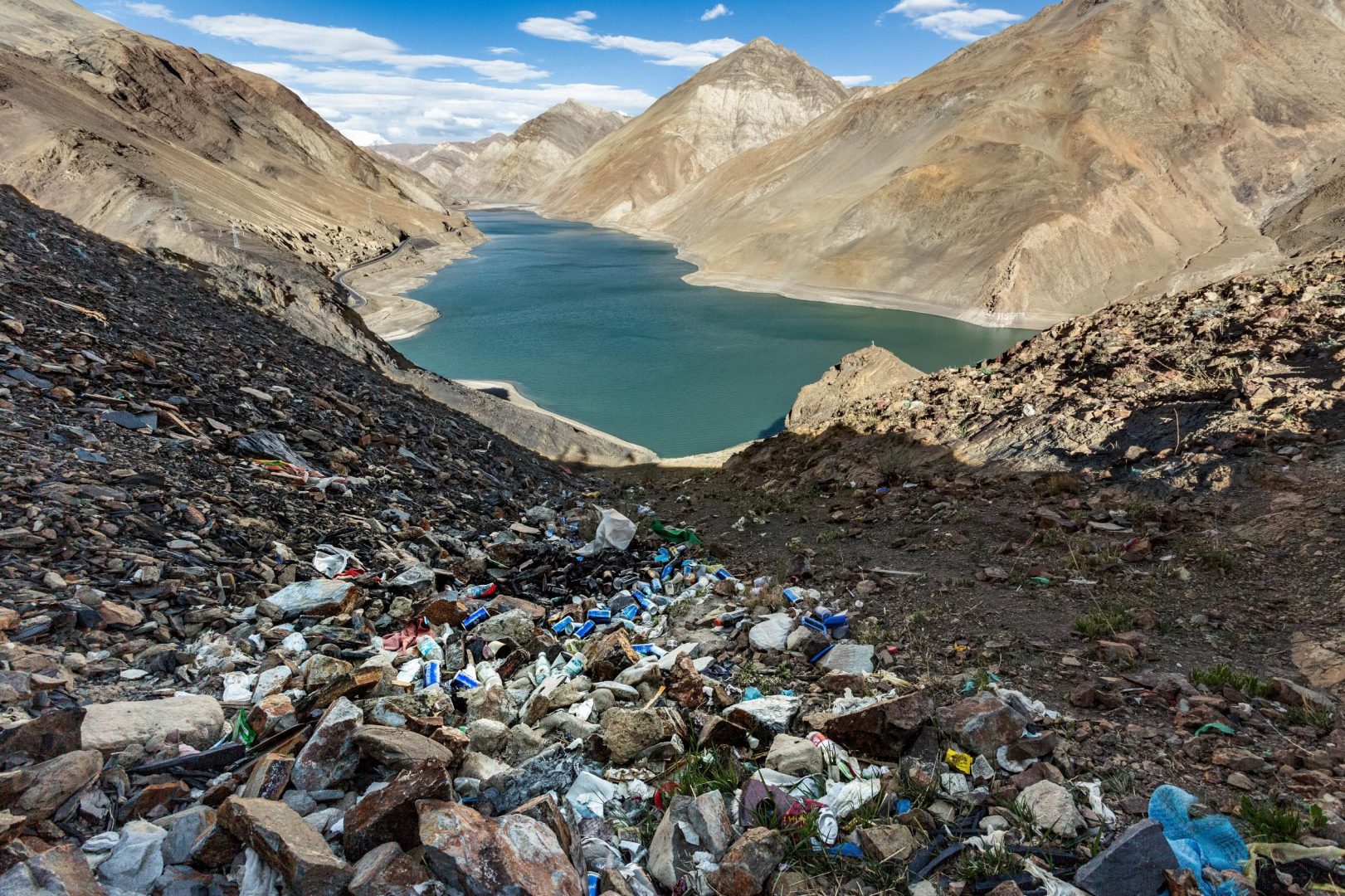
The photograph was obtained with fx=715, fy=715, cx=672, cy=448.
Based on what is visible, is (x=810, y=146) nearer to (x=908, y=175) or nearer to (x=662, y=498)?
(x=908, y=175)

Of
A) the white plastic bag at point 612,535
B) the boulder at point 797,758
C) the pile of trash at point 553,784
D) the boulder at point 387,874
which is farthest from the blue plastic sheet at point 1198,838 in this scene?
the white plastic bag at point 612,535

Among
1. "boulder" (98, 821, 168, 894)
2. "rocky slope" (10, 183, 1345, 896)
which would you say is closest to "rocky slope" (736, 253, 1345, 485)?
"rocky slope" (10, 183, 1345, 896)

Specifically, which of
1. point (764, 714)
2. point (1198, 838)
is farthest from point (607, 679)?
point (1198, 838)

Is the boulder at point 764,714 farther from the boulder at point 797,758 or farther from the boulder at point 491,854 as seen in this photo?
the boulder at point 491,854

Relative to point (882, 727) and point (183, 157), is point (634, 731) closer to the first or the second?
point (882, 727)

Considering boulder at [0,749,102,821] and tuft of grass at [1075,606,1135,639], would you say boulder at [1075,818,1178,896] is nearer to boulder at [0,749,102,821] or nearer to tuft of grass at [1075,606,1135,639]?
tuft of grass at [1075,606,1135,639]
